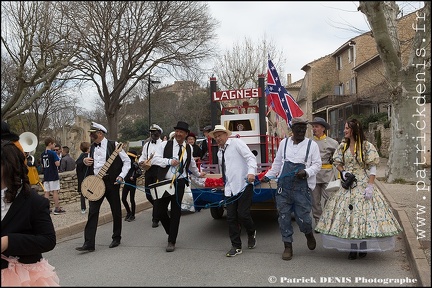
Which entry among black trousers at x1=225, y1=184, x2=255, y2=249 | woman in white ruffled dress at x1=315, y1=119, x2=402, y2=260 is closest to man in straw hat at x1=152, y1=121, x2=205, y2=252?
black trousers at x1=225, y1=184, x2=255, y2=249

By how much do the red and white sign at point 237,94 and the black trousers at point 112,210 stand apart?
3180 millimetres

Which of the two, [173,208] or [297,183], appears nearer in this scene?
[297,183]

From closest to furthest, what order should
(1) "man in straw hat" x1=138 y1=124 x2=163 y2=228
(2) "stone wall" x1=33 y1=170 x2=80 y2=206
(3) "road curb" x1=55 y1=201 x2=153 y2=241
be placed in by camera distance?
1. (3) "road curb" x1=55 y1=201 x2=153 y2=241
2. (1) "man in straw hat" x1=138 y1=124 x2=163 y2=228
3. (2) "stone wall" x1=33 y1=170 x2=80 y2=206

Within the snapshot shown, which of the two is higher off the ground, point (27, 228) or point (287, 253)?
point (27, 228)

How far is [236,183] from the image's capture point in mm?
5895

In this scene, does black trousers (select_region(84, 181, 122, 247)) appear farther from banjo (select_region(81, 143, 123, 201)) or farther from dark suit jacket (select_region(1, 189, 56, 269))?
dark suit jacket (select_region(1, 189, 56, 269))

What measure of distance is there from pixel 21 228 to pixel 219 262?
3.09 metres

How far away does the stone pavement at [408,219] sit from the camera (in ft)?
16.1

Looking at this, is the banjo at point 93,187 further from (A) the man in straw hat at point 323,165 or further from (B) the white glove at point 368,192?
(B) the white glove at point 368,192

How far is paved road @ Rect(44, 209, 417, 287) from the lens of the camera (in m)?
4.55

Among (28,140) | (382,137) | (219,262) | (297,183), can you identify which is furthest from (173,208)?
(382,137)

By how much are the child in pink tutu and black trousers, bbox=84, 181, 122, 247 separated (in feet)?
10.6

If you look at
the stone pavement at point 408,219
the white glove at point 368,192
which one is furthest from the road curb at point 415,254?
the white glove at point 368,192

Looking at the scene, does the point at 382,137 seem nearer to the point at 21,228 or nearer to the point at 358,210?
the point at 358,210
